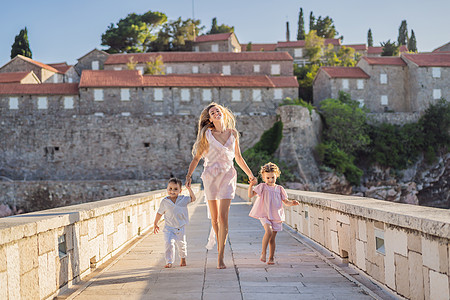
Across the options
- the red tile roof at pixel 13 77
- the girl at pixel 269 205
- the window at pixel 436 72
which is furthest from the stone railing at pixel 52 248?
the window at pixel 436 72

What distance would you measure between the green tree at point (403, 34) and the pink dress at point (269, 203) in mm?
79679

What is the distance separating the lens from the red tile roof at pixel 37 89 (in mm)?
40281

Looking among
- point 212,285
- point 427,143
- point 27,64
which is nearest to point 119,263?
point 212,285

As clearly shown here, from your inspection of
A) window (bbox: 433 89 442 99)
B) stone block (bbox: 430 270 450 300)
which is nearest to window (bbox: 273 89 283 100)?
window (bbox: 433 89 442 99)

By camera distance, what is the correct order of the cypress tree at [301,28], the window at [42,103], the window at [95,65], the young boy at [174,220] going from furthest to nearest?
the cypress tree at [301,28] < the window at [95,65] < the window at [42,103] < the young boy at [174,220]

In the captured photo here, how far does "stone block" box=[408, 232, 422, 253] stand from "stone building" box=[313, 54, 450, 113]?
4376 cm

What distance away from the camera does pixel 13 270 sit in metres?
3.40

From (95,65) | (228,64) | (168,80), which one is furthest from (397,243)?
(95,65)

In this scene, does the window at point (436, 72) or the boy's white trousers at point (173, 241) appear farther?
the window at point (436, 72)

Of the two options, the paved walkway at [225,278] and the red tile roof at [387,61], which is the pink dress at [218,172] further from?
the red tile roof at [387,61]

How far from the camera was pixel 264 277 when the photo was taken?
4.82 meters

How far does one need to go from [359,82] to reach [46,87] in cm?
2956

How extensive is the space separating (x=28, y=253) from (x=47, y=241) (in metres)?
0.39

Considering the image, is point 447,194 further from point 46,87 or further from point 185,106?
point 46,87
